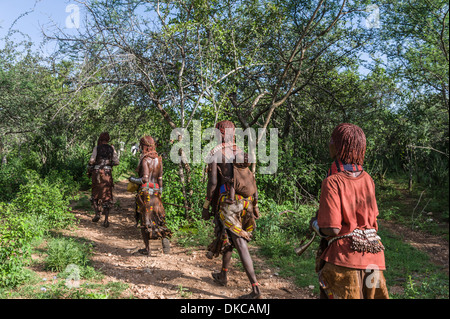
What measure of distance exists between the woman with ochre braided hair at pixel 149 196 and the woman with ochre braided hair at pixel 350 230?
3.52 meters

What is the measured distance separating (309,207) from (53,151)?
7834 millimetres

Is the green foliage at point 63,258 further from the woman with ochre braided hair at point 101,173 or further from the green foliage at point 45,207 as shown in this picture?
the woman with ochre braided hair at point 101,173

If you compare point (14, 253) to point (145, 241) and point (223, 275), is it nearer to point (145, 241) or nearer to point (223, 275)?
point (145, 241)

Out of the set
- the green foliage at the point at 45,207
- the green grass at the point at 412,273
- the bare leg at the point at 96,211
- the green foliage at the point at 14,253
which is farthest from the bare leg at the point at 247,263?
the bare leg at the point at 96,211

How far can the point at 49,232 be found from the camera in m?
6.13

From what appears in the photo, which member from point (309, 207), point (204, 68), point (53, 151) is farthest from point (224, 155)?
point (53, 151)

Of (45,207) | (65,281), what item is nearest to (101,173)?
(45,207)

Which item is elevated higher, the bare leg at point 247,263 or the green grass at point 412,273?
the bare leg at point 247,263

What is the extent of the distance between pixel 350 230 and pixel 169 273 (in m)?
3.10

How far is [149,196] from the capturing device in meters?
5.57

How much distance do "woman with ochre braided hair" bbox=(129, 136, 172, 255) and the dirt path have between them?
34 cm

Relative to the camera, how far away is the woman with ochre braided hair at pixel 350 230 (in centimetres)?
242

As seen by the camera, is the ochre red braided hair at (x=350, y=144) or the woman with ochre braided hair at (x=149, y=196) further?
the woman with ochre braided hair at (x=149, y=196)

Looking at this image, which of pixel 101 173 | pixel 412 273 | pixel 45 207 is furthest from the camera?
pixel 101 173
